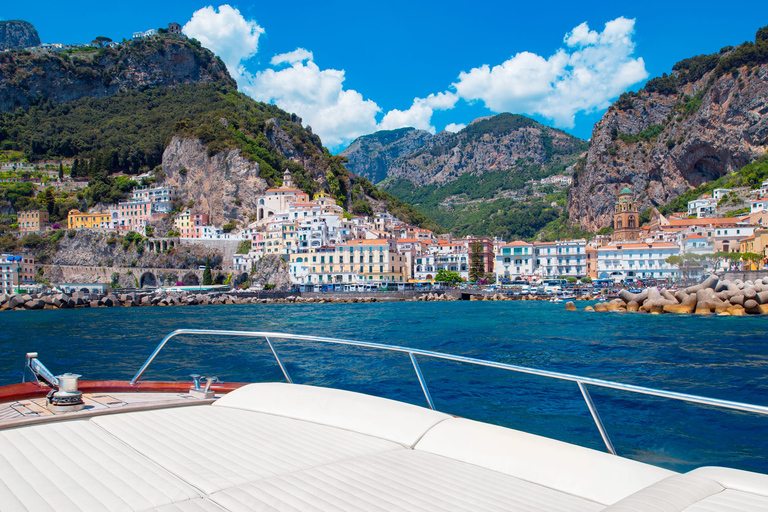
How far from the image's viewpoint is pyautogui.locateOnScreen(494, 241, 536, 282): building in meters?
69.0

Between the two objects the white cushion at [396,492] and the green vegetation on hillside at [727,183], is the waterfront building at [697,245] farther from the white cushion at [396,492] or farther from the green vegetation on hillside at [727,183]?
Answer: the white cushion at [396,492]

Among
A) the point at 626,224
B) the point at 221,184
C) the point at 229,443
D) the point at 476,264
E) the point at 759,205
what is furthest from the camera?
the point at 626,224

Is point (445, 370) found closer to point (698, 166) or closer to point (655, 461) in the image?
point (655, 461)

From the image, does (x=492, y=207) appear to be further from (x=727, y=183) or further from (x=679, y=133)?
(x=727, y=183)

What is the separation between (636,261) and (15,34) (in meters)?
209

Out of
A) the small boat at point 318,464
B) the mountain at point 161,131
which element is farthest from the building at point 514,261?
the small boat at point 318,464

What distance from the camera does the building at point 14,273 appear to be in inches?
2440

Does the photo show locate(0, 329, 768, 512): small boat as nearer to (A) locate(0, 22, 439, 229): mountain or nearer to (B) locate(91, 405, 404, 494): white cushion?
(B) locate(91, 405, 404, 494): white cushion

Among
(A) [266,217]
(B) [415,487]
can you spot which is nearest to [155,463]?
(B) [415,487]

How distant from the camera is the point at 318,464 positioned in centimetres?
266

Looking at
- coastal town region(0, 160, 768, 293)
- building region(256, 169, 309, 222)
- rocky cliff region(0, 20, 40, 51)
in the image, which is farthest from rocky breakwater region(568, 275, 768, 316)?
rocky cliff region(0, 20, 40, 51)

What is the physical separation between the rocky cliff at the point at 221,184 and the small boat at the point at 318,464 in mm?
77165

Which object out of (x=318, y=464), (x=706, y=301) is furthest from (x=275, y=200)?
(x=318, y=464)

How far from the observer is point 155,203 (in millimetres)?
79312
